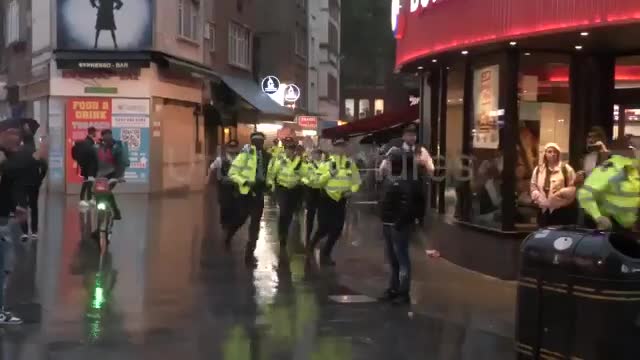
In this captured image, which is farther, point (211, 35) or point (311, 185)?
point (211, 35)

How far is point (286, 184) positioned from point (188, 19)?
15341 mm

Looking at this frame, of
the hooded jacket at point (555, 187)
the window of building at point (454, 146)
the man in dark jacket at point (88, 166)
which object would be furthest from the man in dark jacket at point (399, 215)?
the man in dark jacket at point (88, 166)

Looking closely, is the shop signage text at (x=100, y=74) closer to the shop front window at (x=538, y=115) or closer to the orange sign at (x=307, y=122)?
the orange sign at (x=307, y=122)

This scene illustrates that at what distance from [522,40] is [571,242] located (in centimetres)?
443

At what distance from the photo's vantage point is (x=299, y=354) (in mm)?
6691

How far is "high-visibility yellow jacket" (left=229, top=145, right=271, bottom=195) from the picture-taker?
447 inches

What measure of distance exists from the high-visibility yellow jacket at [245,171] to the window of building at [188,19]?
1494 cm

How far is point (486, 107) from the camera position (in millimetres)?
10711

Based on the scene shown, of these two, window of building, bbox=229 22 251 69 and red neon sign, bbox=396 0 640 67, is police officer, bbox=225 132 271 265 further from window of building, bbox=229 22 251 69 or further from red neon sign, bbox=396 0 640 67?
window of building, bbox=229 22 251 69

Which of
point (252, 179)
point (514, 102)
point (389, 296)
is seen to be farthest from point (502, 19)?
point (252, 179)

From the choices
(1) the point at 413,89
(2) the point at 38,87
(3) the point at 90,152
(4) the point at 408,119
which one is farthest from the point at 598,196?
(1) the point at 413,89

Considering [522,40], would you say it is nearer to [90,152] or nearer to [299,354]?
[299,354]

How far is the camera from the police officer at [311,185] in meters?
12.5

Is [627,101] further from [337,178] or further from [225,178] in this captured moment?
[225,178]
